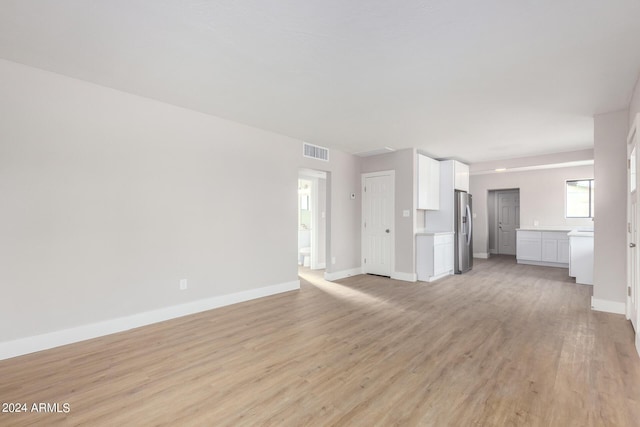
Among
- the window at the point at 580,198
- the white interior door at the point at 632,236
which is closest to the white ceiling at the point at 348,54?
the white interior door at the point at 632,236

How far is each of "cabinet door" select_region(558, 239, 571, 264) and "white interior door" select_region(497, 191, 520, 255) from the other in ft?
6.57

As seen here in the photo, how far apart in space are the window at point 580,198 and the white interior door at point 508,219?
1.57 metres

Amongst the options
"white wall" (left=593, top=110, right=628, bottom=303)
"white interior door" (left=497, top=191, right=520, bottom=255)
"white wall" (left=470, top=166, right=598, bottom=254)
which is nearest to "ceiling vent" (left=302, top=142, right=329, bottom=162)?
"white wall" (left=593, top=110, right=628, bottom=303)

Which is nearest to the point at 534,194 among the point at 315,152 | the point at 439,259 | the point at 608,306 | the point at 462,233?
the point at 462,233

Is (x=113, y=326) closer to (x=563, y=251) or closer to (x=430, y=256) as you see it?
(x=430, y=256)

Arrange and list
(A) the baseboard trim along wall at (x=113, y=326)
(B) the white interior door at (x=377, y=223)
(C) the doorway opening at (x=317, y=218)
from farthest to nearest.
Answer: (C) the doorway opening at (x=317, y=218) < (B) the white interior door at (x=377, y=223) < (A) the baseboard trim along wall at (x=113, y=326)

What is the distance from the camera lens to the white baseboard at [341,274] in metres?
5.80

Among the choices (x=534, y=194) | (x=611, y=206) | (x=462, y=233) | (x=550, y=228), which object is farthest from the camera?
(x=534, y=194)

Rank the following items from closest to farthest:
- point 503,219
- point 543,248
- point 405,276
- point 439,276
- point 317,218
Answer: point 405,276 → point 439,276 → point 317,218 → point 543,248 → point 503,219

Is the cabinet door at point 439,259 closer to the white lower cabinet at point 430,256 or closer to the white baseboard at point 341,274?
the white lower cabinet at point 430,256

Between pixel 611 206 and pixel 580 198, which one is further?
pixel 580 198

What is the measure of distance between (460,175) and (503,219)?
3.90 meters

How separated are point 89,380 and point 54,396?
0.71 ft

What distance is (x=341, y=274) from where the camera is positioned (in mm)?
6004
